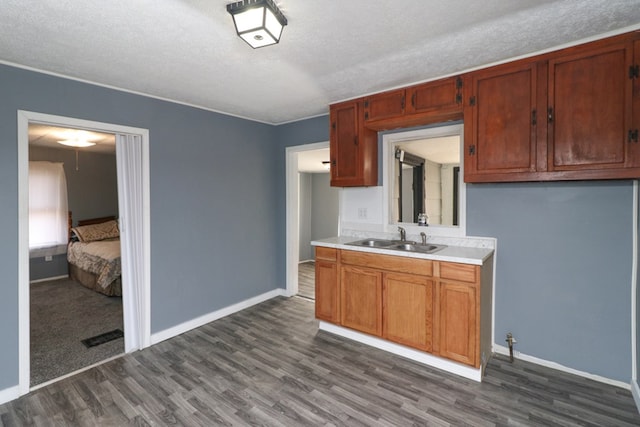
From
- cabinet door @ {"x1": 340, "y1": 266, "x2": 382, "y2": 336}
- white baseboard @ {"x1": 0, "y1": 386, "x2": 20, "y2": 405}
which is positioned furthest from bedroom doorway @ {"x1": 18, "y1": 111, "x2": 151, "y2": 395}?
cabinet door @ {"x1": 340, "y1": 266, "x2": 382, "y2": 336}

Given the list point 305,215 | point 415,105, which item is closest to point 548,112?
point 415,105

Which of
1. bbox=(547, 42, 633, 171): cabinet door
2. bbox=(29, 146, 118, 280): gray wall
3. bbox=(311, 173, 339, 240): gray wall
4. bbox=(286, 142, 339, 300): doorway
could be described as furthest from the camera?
bbox=(311, 173, 339, 240): gray wall

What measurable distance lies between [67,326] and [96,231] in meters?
2.71

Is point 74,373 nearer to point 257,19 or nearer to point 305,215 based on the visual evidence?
point 257,19

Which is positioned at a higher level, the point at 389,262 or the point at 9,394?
the point at 389,262

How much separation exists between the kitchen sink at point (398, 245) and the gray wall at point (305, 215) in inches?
152

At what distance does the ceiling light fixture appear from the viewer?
1544mm

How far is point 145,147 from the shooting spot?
297cm

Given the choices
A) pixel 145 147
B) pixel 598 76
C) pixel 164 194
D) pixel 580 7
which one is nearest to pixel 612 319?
pixel 598 76

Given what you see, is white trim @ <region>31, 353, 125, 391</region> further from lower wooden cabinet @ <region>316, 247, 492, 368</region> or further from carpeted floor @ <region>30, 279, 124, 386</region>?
lower wooden cabinet @ <region>316, 247, 492, 368</region>

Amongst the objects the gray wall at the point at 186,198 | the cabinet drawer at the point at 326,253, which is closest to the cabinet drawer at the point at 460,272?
the cabinet drawer at the point at 326,253

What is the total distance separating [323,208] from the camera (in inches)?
281

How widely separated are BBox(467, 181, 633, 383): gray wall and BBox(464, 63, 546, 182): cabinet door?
0.36 metres

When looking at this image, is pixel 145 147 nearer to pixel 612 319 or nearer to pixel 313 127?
pixel 313 127
